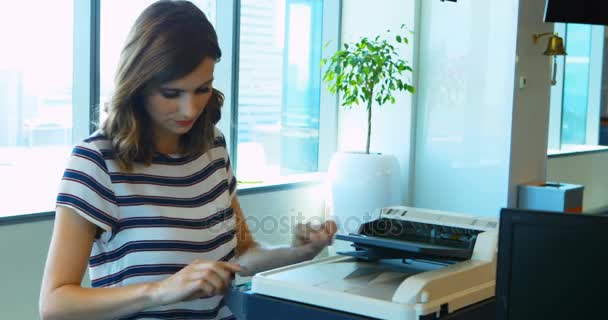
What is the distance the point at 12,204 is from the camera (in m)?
3.69

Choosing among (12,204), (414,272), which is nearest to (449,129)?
(12,204)

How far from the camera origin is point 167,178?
5.79ft

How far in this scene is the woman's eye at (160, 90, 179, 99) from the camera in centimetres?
166

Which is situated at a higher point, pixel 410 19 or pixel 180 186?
pixel 410 19

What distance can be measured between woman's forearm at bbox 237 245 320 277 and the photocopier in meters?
0.08

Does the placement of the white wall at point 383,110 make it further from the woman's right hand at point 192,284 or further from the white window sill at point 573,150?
the woman's right hand at point 192,284

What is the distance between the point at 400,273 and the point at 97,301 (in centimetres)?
70

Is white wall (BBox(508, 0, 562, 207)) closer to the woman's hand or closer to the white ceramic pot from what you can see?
the white ceramic pot

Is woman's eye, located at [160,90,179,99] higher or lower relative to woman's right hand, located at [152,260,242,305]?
higher

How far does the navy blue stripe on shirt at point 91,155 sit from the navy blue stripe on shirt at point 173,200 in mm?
82

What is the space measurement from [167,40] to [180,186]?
0.36 m

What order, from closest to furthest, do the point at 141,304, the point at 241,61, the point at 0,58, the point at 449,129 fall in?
the point at 141,304
the point at 0,58
the point at 241,61
the point at 449,129

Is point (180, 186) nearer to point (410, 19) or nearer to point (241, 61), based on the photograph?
point (241, 61)

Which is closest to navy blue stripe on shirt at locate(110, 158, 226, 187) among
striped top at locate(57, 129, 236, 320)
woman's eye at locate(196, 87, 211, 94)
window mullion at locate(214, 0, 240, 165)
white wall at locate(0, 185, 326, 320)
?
striped top at locate(57, 129, 236, 320)
